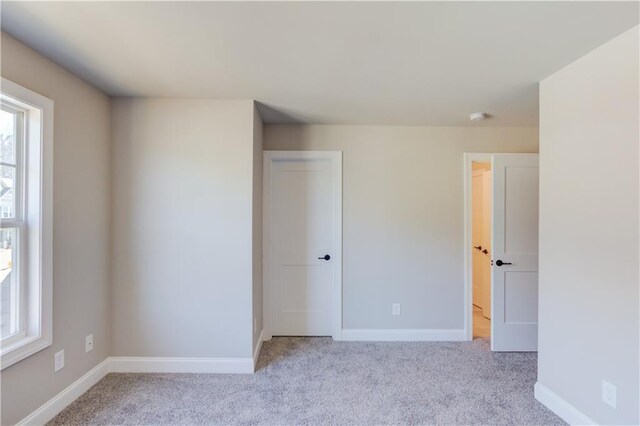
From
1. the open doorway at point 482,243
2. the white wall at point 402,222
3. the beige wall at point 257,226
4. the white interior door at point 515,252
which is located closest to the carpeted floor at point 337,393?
the white interior door at point 515,252

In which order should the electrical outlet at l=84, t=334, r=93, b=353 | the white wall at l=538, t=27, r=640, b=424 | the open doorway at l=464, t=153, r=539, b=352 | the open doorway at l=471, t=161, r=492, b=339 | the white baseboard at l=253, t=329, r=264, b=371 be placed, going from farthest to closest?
1. the open doorway at l=471, t=161, r=492, b=339
2. the open doorway at l=464, t=153, r=539, b=352
3. the white baseboard at l=253, t=329, r=264, b=371
4. the electrical outlet at l=84, t=334, r=93, b=353
5. the white wall at l=538, t=27, r=640, b=424

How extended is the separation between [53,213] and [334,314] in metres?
2.48

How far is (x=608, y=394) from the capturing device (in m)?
1.61

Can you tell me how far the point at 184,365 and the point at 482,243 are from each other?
3722mm

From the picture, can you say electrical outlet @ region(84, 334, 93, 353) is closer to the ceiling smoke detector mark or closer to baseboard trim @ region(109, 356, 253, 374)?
baseboard trim @ region(109, 356, 253, 374)

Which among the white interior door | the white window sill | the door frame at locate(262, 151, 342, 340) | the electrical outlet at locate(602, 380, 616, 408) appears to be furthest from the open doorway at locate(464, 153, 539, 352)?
the white window sill

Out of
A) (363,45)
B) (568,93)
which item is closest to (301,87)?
(363,45)

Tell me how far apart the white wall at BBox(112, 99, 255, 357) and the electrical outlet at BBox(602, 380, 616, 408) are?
2.31 m

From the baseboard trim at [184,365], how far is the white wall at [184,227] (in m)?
0.05

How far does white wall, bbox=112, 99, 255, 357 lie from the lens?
2408mm

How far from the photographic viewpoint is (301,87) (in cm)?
216

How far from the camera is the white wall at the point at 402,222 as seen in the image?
3104mm

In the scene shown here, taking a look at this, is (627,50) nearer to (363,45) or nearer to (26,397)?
(363,45)

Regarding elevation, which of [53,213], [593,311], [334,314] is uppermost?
[53,213]
